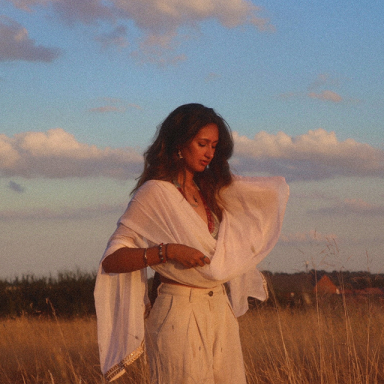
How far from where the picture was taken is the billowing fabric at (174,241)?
10.0 ft

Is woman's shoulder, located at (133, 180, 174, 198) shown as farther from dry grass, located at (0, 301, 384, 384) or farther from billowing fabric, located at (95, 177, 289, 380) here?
dry grass, located at (0, 301, 384, 384)

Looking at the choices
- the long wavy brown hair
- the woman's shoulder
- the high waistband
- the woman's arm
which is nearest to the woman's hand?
the woman's arm

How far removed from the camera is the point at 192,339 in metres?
2.81

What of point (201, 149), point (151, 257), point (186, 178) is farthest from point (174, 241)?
point (201, 149)

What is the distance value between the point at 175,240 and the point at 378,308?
528 centimetres

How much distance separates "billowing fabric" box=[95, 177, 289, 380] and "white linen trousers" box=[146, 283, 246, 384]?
11cm

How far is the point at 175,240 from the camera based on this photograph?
3.08 meters

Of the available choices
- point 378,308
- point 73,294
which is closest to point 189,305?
point 378,308

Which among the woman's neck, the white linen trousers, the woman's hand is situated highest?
the woman's neck

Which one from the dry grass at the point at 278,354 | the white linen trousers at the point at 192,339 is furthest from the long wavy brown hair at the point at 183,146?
the dry grass at the point at 278,354

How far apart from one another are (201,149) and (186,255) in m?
0.75

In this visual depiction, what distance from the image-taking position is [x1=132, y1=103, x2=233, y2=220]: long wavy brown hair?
3311 mm

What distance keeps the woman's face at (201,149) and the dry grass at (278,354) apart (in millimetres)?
2458

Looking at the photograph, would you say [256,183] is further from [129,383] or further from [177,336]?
[129,383]
